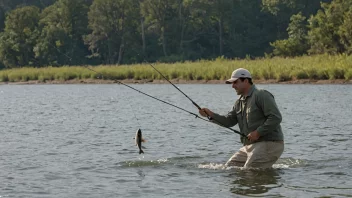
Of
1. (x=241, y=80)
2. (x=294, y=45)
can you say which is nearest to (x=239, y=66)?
(x=294, y=45)

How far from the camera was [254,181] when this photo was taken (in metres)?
11.5

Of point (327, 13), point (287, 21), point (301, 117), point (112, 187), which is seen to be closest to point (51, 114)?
point (301, 117)

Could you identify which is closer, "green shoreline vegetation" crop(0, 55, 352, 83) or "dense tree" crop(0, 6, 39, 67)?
"green shoreline vegetation" crop(0, 55, 352, 83)

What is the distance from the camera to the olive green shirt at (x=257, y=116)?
440 inches

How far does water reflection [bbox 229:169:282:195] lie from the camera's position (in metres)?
11.0

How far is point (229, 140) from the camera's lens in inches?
685


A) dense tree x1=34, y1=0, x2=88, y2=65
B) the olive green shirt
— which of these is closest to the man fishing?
the olive green shirt

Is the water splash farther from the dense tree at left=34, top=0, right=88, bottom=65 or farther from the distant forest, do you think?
the distant forest

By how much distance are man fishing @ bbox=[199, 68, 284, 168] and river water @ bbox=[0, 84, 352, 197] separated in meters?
0.30

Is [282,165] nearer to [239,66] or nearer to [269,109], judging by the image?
[269,109]

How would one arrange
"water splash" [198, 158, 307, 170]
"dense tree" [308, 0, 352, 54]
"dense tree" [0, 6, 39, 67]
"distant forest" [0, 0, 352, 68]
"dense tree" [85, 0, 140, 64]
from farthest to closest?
"dense tree" [85, 0, 140, 64], "distant forest" [0, 0, 352, 68], "dense tree" [0, 6, 39, 67], "dense tree" [308, 0, 352, 54], "water splash" [198, 158, 307, 170]

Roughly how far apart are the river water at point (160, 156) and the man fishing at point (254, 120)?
297 mm

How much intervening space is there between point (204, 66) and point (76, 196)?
38280 millimetres

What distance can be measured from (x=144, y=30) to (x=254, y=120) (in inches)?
2855
